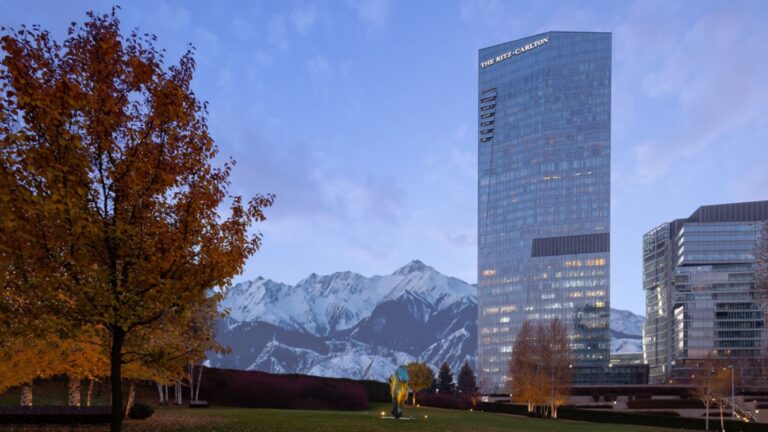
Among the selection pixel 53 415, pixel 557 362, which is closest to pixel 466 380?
pixel 557 362

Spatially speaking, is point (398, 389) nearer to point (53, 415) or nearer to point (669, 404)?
point (53, 415)

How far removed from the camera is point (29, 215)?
48.3 feet

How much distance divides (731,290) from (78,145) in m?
216

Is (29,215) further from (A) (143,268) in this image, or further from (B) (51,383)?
(B) (51,383)

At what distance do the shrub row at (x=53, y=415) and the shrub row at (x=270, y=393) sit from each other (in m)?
42.7

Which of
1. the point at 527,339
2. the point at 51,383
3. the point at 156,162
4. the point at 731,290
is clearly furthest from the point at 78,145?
the point at 731,290

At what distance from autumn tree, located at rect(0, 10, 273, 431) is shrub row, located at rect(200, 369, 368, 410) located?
2364 inches

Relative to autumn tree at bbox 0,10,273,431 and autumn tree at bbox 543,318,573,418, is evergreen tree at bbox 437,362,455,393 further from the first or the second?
autumn tree at bbox 0,10,273,431

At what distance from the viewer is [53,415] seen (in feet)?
100

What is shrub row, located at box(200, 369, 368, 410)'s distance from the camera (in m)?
73.6

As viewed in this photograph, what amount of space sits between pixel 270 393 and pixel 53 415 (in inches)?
1801

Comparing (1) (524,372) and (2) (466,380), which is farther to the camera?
(2) (466,380)

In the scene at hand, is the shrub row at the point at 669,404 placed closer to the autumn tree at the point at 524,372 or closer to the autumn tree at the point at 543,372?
the autumn tree at the point at 543,372

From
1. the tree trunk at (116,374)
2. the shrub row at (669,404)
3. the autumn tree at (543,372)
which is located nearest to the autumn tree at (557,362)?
the autumn tree at (543,372)
